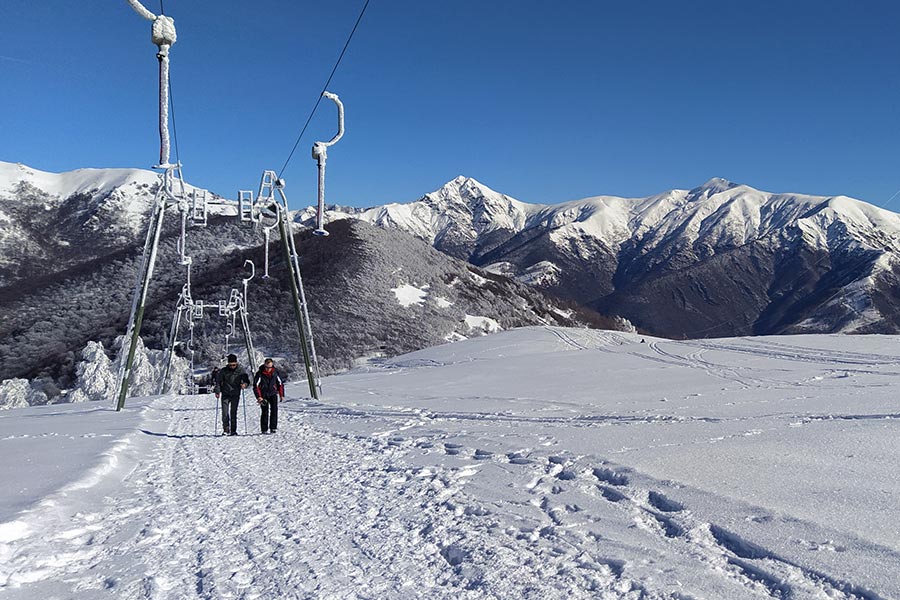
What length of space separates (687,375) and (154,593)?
21701mm

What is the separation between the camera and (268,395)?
14781mm

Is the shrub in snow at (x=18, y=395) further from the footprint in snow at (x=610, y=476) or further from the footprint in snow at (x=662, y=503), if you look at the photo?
the footprint in snow at (x=662, y=503)

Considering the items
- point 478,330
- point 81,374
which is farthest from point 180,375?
point 478,330

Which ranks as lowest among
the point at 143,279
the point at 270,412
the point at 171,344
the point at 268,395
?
the point at 270,412

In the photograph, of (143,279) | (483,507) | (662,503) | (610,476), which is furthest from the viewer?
(143,279)

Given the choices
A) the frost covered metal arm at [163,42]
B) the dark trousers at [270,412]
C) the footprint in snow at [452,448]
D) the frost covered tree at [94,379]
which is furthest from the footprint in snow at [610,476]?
the frost covered tree at [94,379]

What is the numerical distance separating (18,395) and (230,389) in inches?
2909

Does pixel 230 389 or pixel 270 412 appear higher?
pixel 230 389

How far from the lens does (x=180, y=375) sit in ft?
272

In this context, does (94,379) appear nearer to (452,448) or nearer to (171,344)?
(171,344)

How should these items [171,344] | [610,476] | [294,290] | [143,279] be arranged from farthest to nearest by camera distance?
[171,344] → [294,290] → [143,279] → [610,476]

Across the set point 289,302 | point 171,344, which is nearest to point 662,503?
point 171,344

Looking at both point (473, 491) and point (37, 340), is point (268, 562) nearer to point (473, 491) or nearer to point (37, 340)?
point (473, 491)

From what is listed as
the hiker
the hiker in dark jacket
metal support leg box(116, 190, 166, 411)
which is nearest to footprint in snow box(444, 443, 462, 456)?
the hiker in dark jacket
